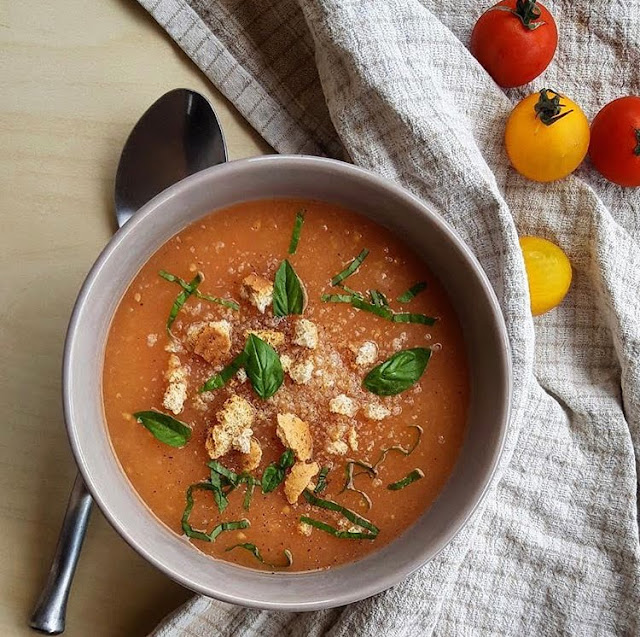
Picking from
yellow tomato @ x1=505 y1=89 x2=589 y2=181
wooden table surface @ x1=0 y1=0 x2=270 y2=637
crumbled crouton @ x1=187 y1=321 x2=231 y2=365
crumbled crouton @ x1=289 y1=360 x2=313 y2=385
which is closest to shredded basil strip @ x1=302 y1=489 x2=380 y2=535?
crumbled crouton @ x1=289 y1=360 x2=313 y2=385

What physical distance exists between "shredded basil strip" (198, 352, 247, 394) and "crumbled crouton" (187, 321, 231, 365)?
0.07ft

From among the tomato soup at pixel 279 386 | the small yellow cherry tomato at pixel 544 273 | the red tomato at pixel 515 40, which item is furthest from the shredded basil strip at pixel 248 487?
the red tomato at pixel 515 40

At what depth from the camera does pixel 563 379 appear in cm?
215

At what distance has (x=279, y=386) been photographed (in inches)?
67.1

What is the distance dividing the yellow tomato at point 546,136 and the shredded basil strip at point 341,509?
3.17 feet

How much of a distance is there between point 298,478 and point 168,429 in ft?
0.94

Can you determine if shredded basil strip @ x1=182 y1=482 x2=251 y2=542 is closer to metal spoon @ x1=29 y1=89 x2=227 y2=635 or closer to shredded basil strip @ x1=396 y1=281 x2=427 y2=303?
metal spoon @ x1=29 y1=89 x2=227 y2=635

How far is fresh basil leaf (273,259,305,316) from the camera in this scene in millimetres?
1683

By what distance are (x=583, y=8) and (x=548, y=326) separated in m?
0.85

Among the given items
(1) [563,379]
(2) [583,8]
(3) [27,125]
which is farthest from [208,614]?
(2) [583,8]

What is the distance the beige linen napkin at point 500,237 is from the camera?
1.97m

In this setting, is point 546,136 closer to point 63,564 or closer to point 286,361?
point 286,361

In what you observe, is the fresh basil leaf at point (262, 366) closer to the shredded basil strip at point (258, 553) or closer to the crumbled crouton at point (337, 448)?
the crumbled crouton at point (337, 448)

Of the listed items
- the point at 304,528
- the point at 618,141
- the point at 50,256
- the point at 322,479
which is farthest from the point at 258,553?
the point at 618,141
